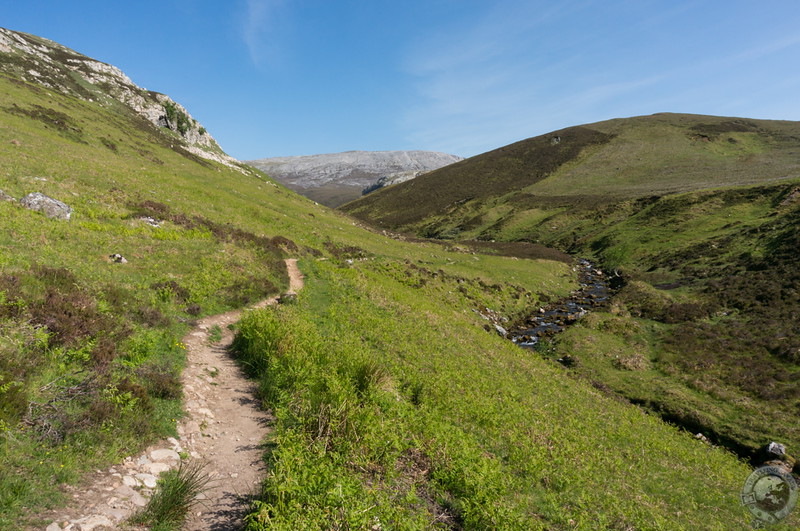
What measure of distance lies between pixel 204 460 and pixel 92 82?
108 meters

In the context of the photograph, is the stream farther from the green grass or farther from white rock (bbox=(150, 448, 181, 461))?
white rock (bbox=(150, 448, 181, 461))

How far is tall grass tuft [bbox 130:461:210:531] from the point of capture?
19.3ft

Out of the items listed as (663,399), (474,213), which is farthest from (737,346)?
(474,213)

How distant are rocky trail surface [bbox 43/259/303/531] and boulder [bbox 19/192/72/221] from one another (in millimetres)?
12235

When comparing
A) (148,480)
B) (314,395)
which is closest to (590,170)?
A: (314,395)

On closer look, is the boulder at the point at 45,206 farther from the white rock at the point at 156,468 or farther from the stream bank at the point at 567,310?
the stream bank at the point at 567,310

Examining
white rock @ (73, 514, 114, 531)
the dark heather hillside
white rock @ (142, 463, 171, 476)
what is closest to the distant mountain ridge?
the dark heather hillside

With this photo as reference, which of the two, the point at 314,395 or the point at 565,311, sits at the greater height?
the point at 314,395

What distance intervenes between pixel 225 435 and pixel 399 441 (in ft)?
14.3

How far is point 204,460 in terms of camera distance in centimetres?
799

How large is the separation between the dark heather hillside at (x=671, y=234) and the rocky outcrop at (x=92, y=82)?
62938 millimetres

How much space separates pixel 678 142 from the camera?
129875 millimetres

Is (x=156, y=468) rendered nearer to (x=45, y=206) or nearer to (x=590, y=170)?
(x=45, y=206)

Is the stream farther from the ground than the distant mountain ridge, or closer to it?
closer to it
